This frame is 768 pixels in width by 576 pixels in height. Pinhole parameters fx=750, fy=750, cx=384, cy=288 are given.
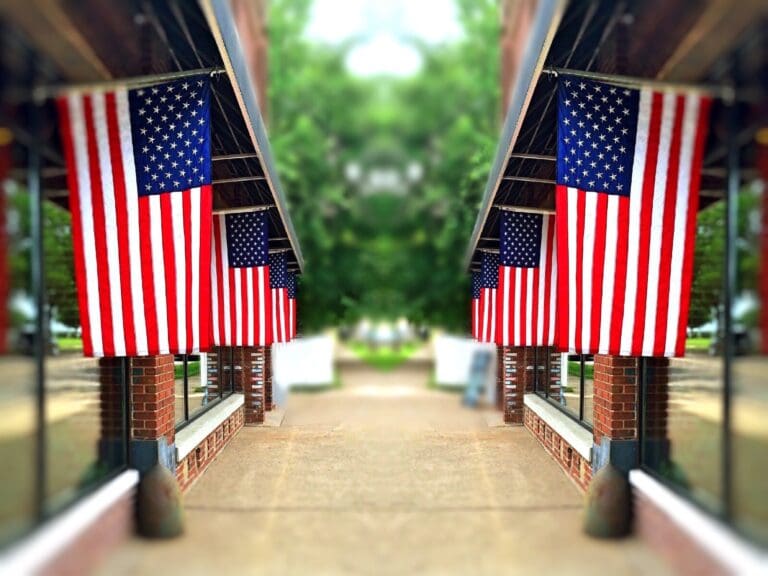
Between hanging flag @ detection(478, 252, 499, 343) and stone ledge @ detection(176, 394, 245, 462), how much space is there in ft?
14.8

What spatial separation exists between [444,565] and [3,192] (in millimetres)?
4191

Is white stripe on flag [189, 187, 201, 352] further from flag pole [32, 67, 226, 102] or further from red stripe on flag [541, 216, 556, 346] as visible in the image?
red stripe on flag [541, 216, 556, 346]

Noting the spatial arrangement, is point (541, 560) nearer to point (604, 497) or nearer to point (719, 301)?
point (604, 497)

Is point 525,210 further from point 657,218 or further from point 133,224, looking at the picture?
point 133,224

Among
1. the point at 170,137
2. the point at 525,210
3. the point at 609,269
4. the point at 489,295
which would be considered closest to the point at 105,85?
the point at 170,137

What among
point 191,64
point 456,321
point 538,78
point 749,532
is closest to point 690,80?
point 538,78

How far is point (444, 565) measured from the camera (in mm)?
5984

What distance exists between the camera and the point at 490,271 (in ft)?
43.6

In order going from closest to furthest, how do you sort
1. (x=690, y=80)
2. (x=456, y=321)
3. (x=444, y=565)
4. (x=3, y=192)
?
(x=3, y=192), (x=690, y=80), (x=444, y=565), (x=456, y=321)

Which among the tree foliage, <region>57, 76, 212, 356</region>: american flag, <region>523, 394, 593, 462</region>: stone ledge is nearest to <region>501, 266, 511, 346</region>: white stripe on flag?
<region>523, 394, 593, 462</region>: stone ledge

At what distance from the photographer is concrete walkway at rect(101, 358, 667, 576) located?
5.96 meters

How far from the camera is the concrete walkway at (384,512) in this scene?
5965 millimetres

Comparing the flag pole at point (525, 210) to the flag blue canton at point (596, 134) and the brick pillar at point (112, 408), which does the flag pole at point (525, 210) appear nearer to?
the flag blue canton at point (596, 134)

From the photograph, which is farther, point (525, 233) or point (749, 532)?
point (525, 233)
